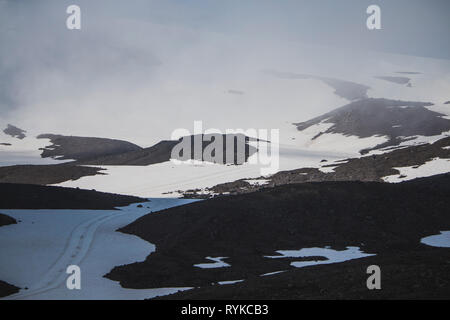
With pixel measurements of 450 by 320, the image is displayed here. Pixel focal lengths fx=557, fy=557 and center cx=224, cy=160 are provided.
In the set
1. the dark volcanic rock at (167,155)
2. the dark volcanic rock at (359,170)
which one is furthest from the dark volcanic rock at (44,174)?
the dark volcanic rock at (359,170)

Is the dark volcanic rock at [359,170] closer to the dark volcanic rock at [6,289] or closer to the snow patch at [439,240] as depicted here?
the snow patch at [439,240]

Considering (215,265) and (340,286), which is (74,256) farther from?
(340,286)

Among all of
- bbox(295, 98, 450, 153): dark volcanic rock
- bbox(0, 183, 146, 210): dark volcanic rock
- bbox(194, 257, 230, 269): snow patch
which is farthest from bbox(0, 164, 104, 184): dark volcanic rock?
bbox(194, 257, 230, 269): snow patch

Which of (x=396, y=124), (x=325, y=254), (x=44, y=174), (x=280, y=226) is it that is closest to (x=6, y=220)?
(x=280, y=226)

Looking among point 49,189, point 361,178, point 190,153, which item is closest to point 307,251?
point 49,189
